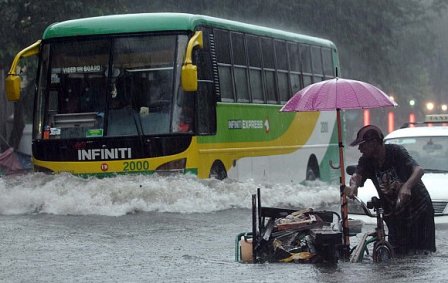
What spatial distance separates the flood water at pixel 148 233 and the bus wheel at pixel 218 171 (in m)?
0.23

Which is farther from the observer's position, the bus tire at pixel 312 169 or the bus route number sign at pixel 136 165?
the bus tire at pixel 312 169

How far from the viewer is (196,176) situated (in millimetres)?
17828

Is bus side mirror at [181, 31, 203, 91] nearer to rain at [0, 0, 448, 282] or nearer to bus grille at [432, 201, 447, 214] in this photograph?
rain at [0, 0, 448, 282]

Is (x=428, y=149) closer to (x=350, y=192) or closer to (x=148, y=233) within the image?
(x=148, y=233)

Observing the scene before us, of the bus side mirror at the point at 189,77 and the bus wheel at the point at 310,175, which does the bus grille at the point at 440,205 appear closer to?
the bus side mirror at the point at 189,77

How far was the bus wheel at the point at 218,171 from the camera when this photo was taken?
18664 mm

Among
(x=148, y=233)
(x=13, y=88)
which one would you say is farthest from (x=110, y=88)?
(x=148, y=233)

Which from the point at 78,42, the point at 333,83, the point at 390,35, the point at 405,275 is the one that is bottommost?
the point at 405,275

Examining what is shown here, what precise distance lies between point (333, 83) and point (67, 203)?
6.93 meters

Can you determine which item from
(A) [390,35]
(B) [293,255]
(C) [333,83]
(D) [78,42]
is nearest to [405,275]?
(B) [293,255]

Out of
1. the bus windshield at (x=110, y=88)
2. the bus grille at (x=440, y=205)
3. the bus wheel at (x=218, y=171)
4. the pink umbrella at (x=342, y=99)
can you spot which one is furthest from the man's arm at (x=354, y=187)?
the bus wheel at (x=218, y=171)

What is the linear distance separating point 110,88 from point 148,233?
4.18 m

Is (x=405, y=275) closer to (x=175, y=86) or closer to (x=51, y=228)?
(x=51, y=228)

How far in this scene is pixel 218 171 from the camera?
747 inches
